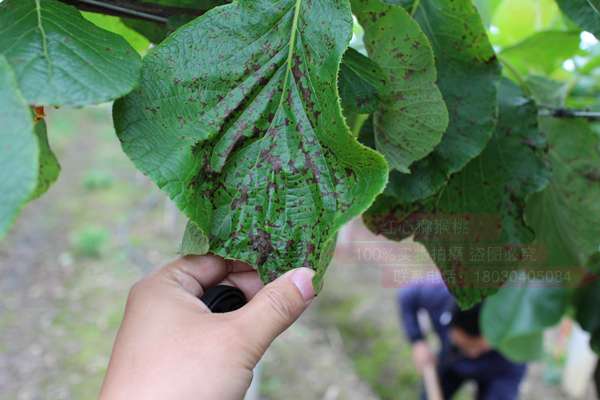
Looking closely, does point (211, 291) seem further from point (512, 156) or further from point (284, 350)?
point (284, 350)

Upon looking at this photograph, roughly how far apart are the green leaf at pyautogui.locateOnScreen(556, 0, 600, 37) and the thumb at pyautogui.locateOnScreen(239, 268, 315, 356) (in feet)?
1.22

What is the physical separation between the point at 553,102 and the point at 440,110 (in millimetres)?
367

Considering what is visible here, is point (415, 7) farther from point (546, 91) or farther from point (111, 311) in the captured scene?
point (111, 311)

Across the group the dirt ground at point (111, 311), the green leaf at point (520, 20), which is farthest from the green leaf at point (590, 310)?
the dirt ground at point (111, 311)

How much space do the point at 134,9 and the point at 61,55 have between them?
0.16 m

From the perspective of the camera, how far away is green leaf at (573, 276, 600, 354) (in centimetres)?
107

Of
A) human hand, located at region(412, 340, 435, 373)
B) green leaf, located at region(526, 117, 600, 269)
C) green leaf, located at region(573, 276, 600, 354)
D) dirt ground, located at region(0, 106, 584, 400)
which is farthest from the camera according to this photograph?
dirt ground, located at region(0, 106, 584, 400)

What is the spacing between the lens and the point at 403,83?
1.85ft

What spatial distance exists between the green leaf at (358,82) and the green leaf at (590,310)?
2.47 ft

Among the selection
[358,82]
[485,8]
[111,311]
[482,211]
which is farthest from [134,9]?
[111,311]

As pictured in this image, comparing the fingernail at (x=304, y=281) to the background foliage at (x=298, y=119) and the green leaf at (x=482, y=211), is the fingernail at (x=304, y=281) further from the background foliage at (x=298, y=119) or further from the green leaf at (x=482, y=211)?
the green leaf at (x=482, y=211)

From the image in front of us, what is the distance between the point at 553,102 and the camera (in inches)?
32.7

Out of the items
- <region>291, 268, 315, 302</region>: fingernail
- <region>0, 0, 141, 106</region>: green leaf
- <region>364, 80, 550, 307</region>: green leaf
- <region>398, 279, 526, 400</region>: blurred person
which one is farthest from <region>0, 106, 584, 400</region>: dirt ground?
<region>0, 0, 141, 106</region>: green leaf

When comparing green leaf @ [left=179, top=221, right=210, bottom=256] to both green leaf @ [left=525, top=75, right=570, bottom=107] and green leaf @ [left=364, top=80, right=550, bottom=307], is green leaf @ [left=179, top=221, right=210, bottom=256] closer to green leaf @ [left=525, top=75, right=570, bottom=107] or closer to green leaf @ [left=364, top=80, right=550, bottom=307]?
green leaf @ [left=364, top=80, right=550, bottom=307]
